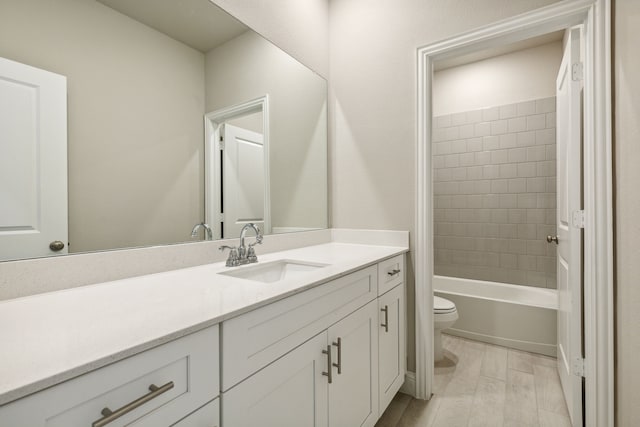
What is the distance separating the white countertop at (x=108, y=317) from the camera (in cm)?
47

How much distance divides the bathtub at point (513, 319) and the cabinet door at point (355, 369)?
1.50 metres

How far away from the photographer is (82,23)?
100cm

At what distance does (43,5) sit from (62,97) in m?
0.27

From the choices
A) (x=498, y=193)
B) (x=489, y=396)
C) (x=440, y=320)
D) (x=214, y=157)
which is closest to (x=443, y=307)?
(x=440, y=320)

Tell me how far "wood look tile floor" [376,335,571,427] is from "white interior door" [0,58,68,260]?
1.65m

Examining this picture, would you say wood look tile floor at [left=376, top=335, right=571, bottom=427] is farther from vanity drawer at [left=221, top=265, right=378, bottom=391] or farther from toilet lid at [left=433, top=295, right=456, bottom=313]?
vanity drawer at [left=221, top=265, right=378, bottom=391]

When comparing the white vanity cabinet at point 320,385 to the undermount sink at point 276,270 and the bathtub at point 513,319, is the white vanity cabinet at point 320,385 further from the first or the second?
the bathtub at point 513,319

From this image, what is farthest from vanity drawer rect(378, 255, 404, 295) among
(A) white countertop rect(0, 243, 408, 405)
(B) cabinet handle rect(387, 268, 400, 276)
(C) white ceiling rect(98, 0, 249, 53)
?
(C) white ceiling rect(98, 0, 249, 53)

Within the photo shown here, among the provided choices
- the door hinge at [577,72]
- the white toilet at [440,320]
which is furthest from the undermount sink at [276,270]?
the door hinge at [577,72]

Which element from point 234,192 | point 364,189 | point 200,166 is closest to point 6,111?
point 200,166

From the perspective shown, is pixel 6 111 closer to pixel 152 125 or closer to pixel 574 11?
pixel 152 125

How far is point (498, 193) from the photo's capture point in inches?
117

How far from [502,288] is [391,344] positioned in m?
1.87

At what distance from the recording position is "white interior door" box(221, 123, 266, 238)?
1.48m
